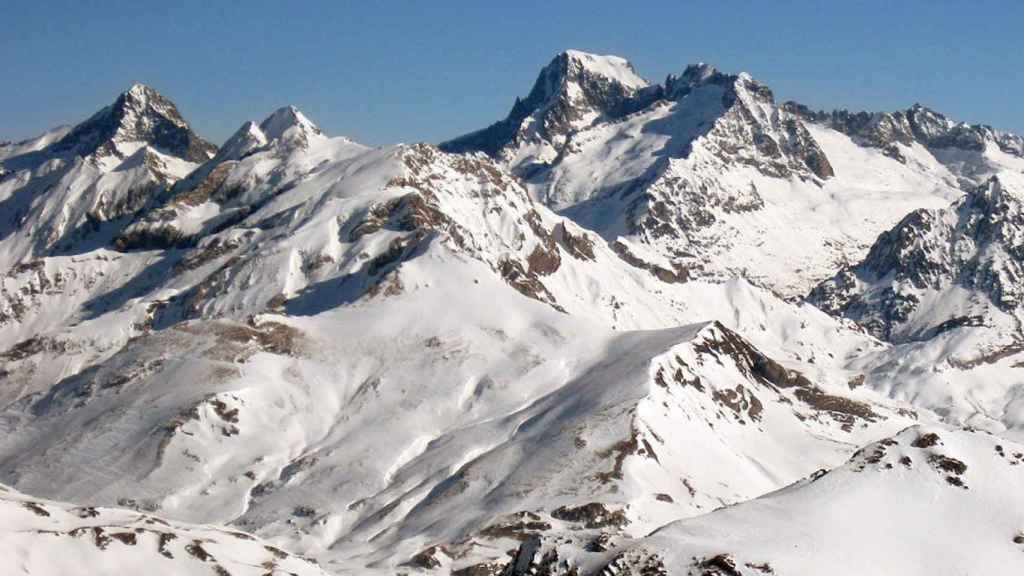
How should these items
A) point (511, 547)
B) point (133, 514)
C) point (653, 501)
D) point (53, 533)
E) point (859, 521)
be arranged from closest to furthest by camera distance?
point (859, 521) → point (53, 533) → point (133, 514) → point (511, 547) → point (653, 501)

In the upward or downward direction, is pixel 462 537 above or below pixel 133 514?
below

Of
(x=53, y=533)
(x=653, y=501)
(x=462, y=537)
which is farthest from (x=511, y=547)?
(x=53, y=533)

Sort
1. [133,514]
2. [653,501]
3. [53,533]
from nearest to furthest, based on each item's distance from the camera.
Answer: [53,533], [133,514], [653,501]

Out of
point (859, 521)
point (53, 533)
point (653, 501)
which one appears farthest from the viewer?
point (653, 501)

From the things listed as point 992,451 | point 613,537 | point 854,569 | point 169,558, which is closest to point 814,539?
point 854,569

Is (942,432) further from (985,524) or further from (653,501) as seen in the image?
(653,501)

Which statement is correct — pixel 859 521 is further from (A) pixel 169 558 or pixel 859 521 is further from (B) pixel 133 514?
(B) pixel 133 514

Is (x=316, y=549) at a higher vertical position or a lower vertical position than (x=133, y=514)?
lower

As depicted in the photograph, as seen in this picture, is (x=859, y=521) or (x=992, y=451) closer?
(x=859, y=521)

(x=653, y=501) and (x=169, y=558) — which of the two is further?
(x=653, y=501)
